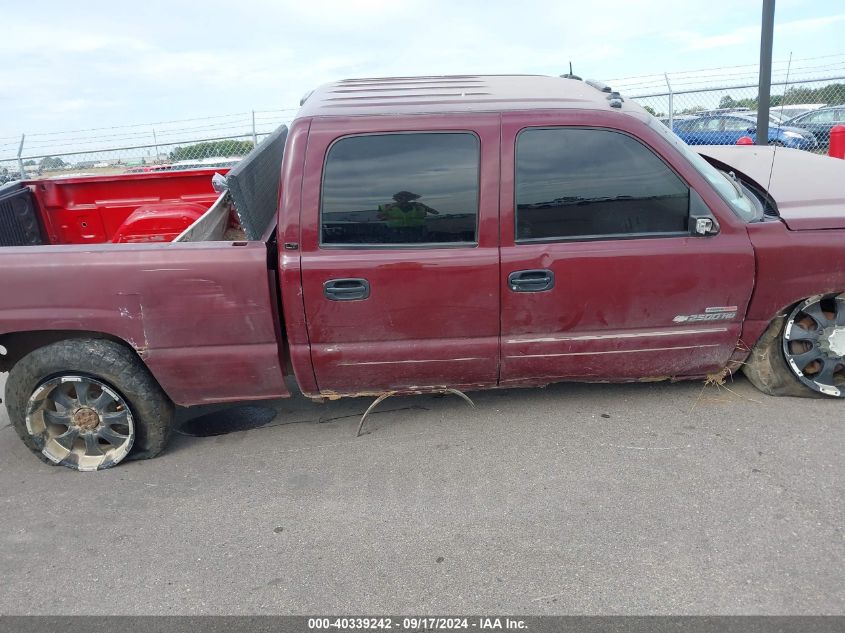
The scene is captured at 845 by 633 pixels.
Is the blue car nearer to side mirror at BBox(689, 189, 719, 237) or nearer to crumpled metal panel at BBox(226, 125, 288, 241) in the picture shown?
side mirror at BBox(689, 189, 719, 237)

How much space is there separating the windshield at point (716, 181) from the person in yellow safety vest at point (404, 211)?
1.32 m

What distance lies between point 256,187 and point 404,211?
3.22ft

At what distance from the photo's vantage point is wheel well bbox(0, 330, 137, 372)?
330 centimetres

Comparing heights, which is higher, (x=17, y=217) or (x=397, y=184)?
(x=397, y=184)

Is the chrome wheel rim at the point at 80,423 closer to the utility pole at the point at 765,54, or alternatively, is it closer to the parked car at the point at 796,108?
the utility pole at the point at 765,54

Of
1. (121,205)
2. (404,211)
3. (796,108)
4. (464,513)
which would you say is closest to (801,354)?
(464,513)

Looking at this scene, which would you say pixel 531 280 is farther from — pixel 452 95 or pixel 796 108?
pixel 796 108

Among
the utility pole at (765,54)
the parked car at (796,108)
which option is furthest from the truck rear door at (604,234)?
the parked car at (796,108)

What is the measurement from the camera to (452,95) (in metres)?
3.52

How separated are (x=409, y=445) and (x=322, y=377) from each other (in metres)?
0.62

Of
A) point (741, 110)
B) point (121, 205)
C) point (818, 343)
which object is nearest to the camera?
point (818, 343)

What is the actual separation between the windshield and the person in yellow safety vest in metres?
1.32

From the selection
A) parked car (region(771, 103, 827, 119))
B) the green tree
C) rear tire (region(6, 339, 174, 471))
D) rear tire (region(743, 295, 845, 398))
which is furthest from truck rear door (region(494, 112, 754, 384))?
the green tree

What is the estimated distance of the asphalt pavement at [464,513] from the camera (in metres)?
2.43
